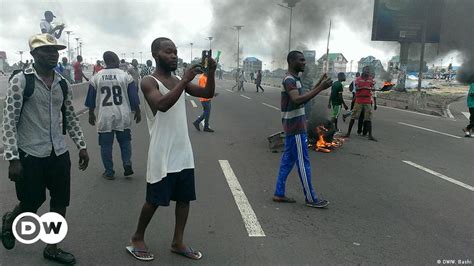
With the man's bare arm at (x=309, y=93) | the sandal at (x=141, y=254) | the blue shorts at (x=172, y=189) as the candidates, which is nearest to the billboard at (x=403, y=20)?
the man's bare arm at (x=309, y=93)

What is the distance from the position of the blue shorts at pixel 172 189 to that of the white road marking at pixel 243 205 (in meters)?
0.87

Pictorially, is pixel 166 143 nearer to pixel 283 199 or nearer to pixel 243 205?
pixel 243 205

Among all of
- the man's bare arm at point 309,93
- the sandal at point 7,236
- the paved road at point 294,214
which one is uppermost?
the man's bare arm at point 309,93

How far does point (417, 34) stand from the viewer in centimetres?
2552

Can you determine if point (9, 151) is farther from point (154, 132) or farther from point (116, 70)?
point (116, 70)

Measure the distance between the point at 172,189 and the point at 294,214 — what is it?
1.65 m

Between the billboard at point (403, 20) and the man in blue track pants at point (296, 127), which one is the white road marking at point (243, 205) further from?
the billboard at point (403, 20)

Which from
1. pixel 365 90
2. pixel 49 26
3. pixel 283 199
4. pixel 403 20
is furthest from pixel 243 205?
pixel 403 20

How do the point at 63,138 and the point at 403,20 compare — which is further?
the point at 403,20

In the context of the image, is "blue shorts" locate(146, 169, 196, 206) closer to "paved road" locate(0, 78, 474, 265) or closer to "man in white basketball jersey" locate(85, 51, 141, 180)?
"paved road" locate(0, 78, 474, 265)

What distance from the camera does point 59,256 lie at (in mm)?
2973

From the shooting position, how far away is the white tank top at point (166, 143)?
2.89 m

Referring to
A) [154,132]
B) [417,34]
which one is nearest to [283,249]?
[154,132]

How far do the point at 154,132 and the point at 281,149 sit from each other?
4.87 m
